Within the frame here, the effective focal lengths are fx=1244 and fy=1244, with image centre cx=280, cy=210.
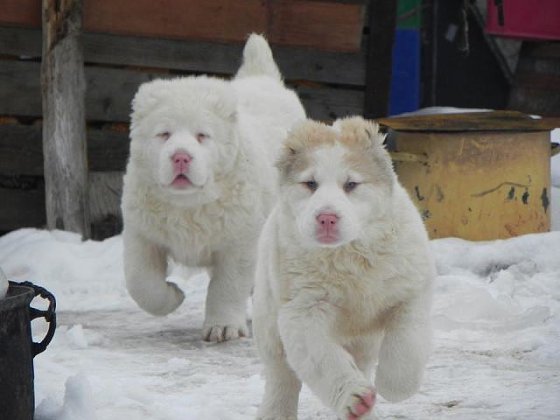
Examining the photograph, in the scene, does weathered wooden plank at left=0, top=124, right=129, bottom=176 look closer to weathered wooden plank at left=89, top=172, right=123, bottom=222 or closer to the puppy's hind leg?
weathered wooden plank at left=89, top=172, right=123, bottom=222

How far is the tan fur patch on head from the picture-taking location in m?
3.80

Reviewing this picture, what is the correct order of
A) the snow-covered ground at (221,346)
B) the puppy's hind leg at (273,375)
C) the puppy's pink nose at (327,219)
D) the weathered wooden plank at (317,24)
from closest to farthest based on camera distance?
the puppy's pink nose at (327,219), the puppy's hind leg at (273,375), the snow-covered ground at (221,346), the weathered wooden plank at (317,24)

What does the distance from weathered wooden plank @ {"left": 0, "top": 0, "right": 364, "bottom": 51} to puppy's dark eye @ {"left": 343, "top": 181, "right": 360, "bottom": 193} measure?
16.7ft

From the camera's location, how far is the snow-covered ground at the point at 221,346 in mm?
4230

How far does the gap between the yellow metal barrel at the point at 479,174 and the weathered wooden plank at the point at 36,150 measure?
219 centimetres

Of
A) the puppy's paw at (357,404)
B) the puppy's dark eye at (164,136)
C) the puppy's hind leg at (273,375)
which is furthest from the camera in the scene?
the puppy's dark eye at (164,136)

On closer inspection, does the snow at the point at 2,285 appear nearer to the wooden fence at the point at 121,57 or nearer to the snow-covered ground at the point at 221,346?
the snow-covered ground at the point at 221,346

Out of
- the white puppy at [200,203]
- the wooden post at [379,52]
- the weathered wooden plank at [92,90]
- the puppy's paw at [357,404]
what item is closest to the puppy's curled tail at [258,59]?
the white puppy at [200,203]

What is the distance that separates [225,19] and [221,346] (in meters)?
3.66

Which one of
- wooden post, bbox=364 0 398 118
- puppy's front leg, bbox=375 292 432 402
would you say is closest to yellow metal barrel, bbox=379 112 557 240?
wooden post, bbox=364 0 398 118

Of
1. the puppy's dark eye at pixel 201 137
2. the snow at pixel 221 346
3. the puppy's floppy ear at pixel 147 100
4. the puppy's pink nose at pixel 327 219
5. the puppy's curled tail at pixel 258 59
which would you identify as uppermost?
the puppy's curled tail at pixel 258 59

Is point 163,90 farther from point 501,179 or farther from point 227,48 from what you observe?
point 227,48

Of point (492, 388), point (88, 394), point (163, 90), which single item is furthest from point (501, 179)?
point (88, 394)

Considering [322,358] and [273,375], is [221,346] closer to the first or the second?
[273,375]
